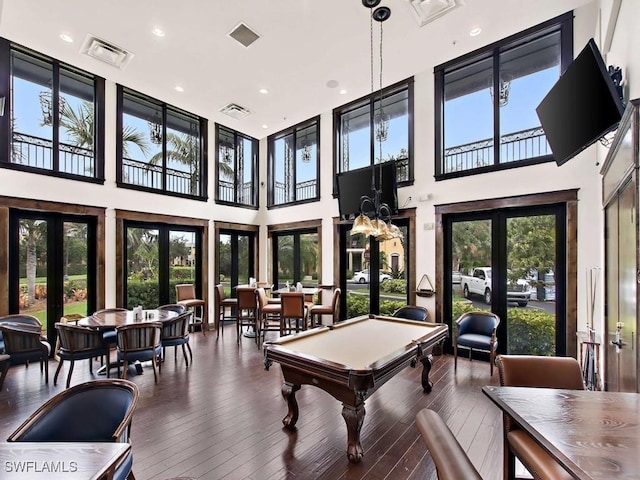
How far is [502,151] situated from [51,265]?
779cm

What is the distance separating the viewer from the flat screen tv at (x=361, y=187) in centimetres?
582

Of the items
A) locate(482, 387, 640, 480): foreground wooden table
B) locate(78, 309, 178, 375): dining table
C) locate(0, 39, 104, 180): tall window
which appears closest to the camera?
locate(482, 387, 640, 480): foreground wooden table

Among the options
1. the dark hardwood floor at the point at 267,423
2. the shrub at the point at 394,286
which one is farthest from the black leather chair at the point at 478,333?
the shrub at the point at 394,286

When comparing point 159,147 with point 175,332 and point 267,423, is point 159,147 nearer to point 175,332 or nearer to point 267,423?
point 175,332

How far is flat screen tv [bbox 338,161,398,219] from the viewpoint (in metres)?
5.82

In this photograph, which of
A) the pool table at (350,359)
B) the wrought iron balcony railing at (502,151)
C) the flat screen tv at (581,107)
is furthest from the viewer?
the wrought iron balcony railing at (502,151)

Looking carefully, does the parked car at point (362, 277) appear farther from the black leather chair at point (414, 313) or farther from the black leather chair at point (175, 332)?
the black leather chair at point (175, 332)

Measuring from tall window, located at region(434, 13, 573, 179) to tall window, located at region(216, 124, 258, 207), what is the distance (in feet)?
16.6

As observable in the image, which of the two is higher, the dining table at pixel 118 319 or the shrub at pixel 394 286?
the shrub at pixel 394 286

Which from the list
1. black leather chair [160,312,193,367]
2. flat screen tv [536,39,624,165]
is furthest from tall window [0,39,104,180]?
flat screen tv [536,39,624,165]

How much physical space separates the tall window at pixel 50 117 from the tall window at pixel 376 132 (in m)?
4.80

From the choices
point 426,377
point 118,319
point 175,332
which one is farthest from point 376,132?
point 118,319

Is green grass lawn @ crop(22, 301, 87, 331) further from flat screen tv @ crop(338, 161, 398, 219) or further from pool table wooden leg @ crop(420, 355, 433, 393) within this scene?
pool table wooden leg @ crop(420, 355, 433, 393)

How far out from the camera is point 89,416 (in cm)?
189
